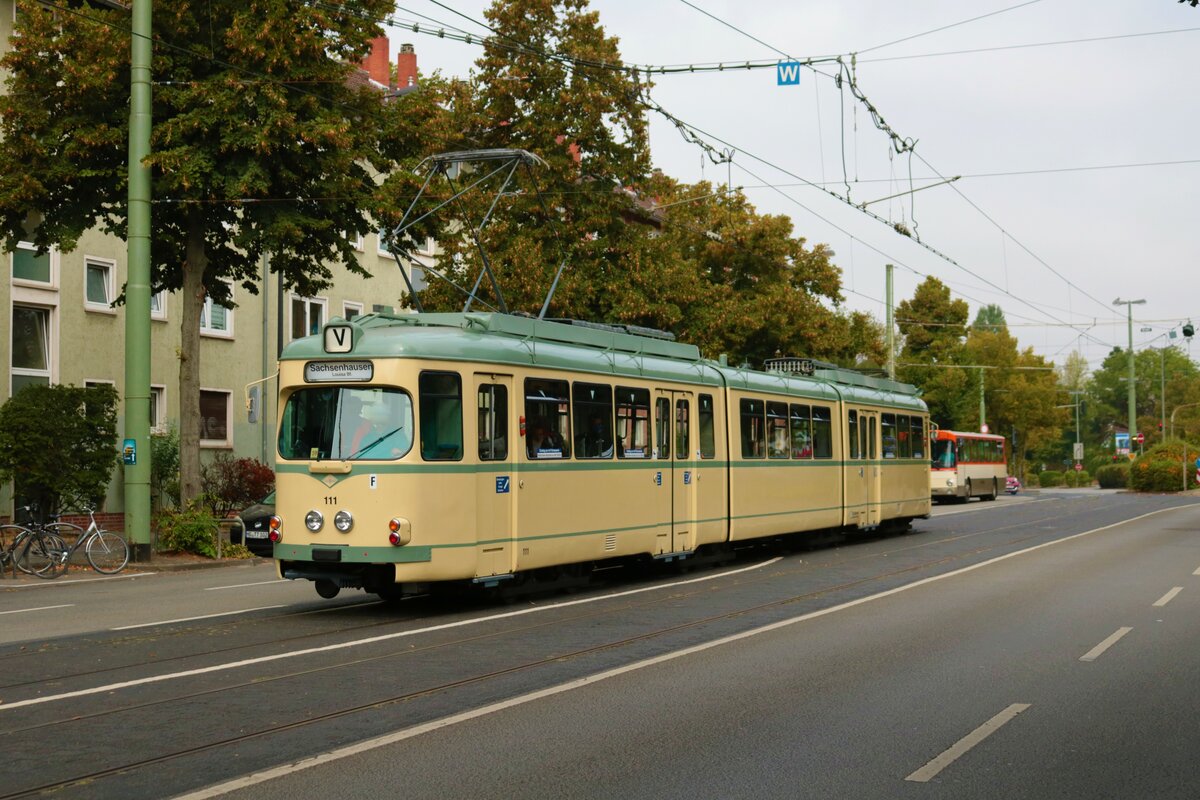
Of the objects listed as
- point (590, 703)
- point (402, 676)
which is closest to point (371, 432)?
point (402, 676)

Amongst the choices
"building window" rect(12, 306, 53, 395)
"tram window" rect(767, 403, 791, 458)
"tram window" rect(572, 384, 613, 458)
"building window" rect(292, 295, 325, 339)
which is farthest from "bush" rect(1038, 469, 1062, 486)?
"tram window" rect(572, 384, 613, 458)

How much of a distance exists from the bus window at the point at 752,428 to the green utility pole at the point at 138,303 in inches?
372

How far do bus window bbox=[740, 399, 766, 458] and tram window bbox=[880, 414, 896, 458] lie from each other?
6983mm

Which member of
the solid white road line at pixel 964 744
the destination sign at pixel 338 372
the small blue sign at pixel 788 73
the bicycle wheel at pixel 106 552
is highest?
the small blue sign at pixel 788 73

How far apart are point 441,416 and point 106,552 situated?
9.30m

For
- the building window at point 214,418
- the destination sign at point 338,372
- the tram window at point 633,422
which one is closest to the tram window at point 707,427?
the tram window at point 633,422

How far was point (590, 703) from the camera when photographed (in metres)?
8.98

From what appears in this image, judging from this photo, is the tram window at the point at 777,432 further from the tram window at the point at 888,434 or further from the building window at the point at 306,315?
the building window at the point at 306,315

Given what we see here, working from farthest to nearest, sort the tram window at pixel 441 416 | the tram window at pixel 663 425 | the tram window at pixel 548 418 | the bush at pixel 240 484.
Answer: the bush at pixel 240 484, the tram window at pixel 663 425, the tram window at pixel 548 418, the tram window at pixel 441 416

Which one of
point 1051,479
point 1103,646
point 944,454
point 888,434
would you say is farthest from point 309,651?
point 1051,479

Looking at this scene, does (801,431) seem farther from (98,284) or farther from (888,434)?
(98,284)

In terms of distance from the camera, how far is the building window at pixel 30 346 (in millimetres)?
30281

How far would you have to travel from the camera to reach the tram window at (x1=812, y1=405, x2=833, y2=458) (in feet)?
81.8

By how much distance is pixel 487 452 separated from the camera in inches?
583
